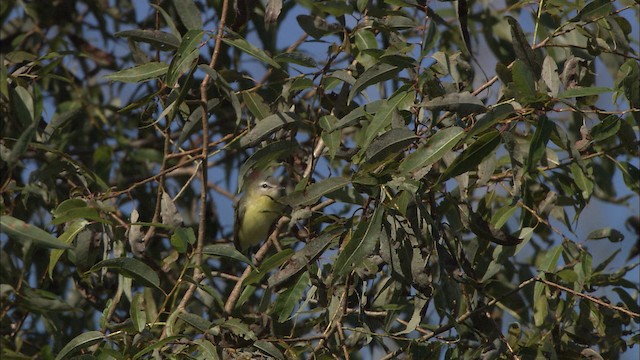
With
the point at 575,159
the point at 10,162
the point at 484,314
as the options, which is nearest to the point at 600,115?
the point at 575,159

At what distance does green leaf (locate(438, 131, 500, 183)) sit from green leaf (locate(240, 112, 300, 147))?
60 centimetres

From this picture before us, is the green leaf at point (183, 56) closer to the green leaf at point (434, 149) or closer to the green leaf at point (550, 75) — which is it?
the green leaf at point (434, 149)

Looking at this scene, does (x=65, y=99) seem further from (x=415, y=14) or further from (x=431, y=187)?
(x=431, y=187)

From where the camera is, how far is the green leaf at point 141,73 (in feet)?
7.72

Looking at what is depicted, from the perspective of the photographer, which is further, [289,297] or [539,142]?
[289,297]

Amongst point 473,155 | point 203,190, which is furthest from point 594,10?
point 203,190

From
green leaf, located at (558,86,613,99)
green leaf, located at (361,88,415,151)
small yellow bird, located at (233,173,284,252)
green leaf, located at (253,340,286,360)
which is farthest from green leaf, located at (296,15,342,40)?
small yellow bird, located at (233,173,284,252)

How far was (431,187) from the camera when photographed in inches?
77.8

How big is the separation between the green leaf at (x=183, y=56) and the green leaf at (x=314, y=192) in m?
0.40

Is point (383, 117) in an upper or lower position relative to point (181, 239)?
upper

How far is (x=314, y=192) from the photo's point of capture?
2088 mm

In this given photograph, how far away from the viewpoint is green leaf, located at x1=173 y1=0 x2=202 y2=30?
8.54 ft

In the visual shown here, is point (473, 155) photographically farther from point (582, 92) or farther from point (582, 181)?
point (582, 181)

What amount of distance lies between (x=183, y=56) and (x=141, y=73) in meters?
0.22
